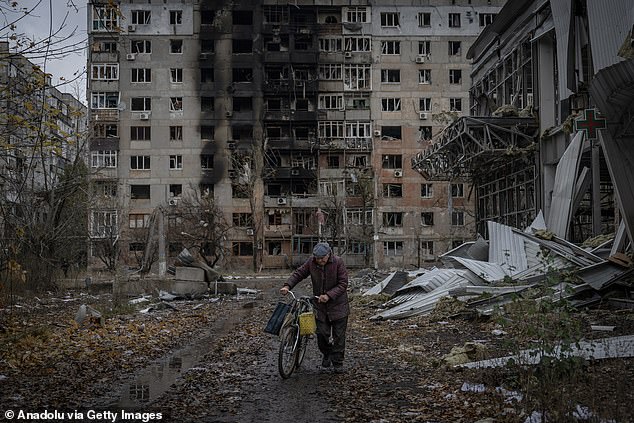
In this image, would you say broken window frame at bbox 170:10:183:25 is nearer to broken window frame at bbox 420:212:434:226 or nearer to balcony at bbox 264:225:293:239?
balcony at bbox 264:225:293:239

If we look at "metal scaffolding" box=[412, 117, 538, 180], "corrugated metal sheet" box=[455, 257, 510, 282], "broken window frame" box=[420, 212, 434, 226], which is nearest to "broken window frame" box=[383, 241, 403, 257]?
"broken window frame" box=[420, 212, 434, 226]

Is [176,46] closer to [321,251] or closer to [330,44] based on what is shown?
[330,44]

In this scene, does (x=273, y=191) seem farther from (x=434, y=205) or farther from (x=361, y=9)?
(x=361, y=9)

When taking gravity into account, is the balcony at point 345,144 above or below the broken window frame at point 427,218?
above

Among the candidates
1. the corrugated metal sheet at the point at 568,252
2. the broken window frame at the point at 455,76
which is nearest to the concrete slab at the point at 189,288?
the corrugated metal sheet at the point at 568,252

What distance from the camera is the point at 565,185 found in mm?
20656

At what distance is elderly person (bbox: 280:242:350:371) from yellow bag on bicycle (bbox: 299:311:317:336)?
299mm

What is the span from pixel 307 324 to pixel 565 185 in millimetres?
14133

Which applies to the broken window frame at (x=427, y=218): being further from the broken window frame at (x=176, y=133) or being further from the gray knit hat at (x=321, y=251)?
the gray knit hat at (x=321, y=251)

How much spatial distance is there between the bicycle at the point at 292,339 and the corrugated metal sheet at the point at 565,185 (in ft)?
44.0

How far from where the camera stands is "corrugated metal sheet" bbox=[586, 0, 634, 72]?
47.2 ft

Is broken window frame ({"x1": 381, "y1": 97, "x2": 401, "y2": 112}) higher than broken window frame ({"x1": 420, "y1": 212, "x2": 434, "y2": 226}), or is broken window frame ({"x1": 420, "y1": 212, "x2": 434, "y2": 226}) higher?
broken window frame ({"x1": 381, "y1": 97, "x2": 401, "y2": 112})

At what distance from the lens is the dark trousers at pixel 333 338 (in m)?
9.67

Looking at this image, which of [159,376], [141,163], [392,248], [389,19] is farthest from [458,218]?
[159,376]
